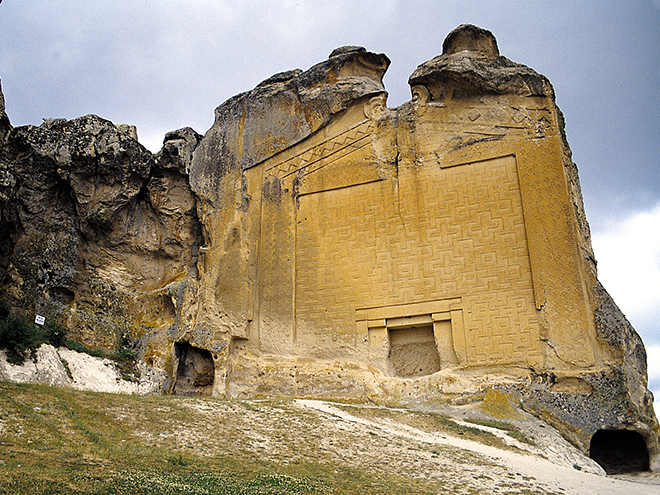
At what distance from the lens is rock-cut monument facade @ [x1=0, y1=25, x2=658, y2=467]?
14562mm

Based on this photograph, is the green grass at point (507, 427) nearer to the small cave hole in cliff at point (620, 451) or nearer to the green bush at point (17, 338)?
the small cave hole in cliff at point (620, 451)

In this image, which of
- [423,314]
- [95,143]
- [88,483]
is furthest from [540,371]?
[95,143]

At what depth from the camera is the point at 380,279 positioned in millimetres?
16172

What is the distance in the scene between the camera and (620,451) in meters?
14.4

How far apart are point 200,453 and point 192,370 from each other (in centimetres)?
924

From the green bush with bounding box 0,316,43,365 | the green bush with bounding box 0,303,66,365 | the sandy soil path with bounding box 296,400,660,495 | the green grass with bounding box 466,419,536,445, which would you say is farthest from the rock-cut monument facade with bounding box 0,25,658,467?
the sandy soil path with bounding box 296,400,660,495

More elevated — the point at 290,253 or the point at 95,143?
the point at 95,143

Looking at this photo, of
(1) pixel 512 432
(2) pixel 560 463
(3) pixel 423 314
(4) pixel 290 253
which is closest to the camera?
(2) pixel 560 463

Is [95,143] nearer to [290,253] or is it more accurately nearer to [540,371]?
[290,253]

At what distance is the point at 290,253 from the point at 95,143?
679cm

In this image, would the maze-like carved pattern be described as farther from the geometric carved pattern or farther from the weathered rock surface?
the weathered rock surface

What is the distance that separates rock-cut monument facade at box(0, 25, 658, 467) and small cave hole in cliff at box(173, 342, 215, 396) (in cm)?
6

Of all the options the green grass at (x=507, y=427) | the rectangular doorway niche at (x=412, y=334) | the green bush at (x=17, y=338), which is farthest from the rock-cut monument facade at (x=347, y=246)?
the green bush at (x=17, y=338)

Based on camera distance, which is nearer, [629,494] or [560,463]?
[629,494]
